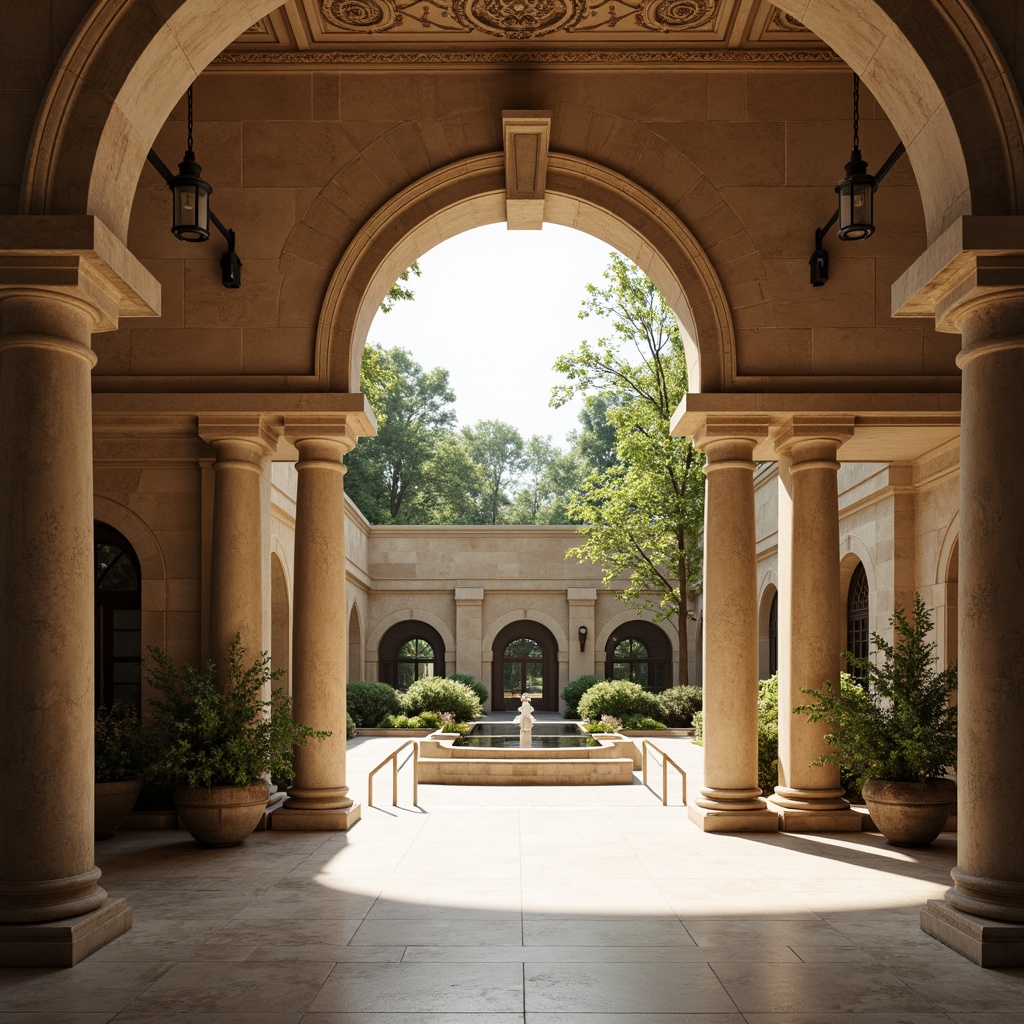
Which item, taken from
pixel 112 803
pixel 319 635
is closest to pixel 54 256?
pixel 319 635

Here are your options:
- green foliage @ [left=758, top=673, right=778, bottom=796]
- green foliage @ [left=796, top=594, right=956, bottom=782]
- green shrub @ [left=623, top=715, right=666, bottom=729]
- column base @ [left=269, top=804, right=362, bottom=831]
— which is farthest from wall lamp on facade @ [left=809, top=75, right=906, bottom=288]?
green shrub @ [left=623, top=715, right=666, bottom=729]

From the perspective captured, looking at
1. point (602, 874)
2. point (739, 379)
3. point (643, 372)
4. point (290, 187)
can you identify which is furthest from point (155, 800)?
point (643, 372)

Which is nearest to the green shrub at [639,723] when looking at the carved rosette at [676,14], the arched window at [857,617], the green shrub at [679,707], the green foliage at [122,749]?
the green shrub at [679,707]

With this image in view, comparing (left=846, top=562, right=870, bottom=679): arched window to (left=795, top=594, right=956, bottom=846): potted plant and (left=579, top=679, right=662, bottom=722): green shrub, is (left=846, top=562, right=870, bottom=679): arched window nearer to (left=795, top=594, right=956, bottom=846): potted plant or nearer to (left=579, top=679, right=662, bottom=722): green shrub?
(left=795, top=594, right=956, bottom=846): potted plant

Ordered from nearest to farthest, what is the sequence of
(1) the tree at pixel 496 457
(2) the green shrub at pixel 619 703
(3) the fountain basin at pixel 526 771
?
(3) the fountain basin at pixel 526 771
(2) the green shrub at pixel 619 703
(1) the tree at pixel 496 457

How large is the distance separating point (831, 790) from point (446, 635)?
24710 mm

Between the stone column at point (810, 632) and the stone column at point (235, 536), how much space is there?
6.09m

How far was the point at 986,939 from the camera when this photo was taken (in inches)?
267

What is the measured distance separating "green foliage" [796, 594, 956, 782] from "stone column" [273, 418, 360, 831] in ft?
17.4

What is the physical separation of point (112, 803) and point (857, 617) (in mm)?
12638

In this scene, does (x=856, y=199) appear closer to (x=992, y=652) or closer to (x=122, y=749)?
(x=992, y=652)

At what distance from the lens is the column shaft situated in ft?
22.3

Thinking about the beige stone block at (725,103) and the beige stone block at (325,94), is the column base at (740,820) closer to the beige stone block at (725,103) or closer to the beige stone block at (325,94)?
the beige stone block at (725,103)

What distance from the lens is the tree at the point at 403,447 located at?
58281 millimetres
